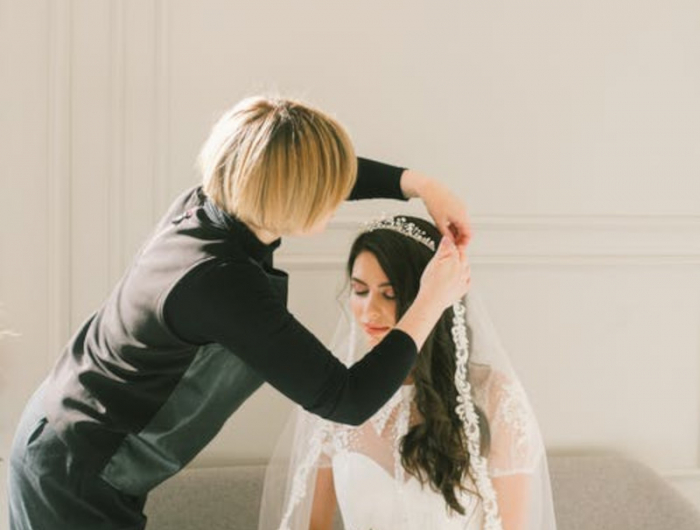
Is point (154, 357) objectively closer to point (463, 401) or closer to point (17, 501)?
point (17, 501)

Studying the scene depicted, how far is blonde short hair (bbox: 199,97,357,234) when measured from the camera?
1.52 m

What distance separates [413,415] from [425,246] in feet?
1.31

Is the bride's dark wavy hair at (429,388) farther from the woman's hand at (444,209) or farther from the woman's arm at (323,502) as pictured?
the woman's arm at (323,502)

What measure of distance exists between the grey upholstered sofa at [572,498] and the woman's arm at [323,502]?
22 centimetres

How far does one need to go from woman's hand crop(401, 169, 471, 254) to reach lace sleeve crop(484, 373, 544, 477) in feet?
1.29

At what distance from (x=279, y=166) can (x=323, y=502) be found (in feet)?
3.44

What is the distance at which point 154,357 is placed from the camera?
5.49 ft

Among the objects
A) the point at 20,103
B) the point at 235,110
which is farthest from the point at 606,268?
the point at 20,103

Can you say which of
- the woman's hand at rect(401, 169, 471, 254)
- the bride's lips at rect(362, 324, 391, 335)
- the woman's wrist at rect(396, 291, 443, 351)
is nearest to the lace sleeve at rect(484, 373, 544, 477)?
the bride's lips at rect(362, 324, 391, 335)

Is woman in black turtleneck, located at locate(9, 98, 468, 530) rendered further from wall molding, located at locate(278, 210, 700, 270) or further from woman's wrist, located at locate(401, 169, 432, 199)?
wall molding, located at locate(278, 210, 700, 270)

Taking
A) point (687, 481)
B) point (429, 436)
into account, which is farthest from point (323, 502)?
point (687, 481)

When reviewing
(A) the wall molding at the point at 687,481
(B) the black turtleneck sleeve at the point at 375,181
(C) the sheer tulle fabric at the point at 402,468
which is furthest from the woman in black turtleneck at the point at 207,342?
(A) the wall molding at the point at 687,481

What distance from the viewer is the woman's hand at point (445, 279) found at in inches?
67.7

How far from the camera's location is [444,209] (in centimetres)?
195
